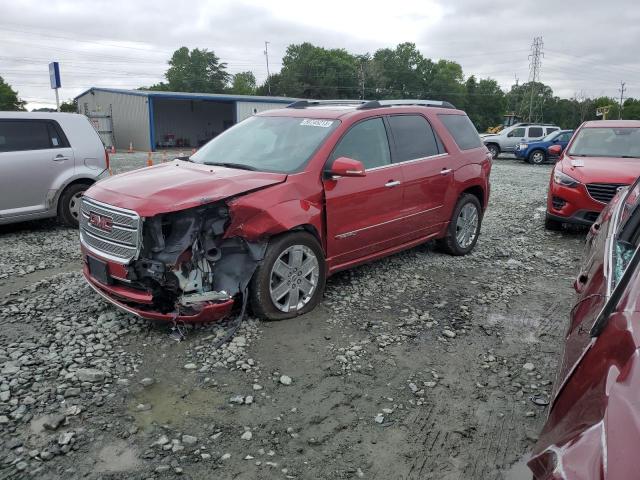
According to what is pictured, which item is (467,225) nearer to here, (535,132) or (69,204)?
(69,204)

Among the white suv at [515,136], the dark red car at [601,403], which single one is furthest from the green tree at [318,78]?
the dark red car at [601,403]

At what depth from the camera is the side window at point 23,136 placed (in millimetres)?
7223

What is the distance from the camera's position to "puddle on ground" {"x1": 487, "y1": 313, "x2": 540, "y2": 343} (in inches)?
172

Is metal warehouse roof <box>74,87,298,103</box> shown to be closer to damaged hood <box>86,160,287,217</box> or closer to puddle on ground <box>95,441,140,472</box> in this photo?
damaged hood <box>86,160,287,217</box>

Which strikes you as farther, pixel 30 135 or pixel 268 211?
pixel 30 135

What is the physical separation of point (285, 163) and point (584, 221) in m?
5.00

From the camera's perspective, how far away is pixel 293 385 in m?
3.55

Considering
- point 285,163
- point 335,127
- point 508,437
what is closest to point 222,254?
point 285,163

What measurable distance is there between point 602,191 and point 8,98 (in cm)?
7860

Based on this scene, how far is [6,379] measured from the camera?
3494 mm

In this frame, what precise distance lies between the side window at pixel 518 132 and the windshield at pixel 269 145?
22.0 meters

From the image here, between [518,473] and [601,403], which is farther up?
[601,403]

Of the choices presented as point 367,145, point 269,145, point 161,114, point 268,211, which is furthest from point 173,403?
point 161,114

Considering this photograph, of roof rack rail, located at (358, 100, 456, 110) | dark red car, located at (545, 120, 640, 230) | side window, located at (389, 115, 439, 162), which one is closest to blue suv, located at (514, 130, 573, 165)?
dark red car, located at (545, 120, 640, 230)
